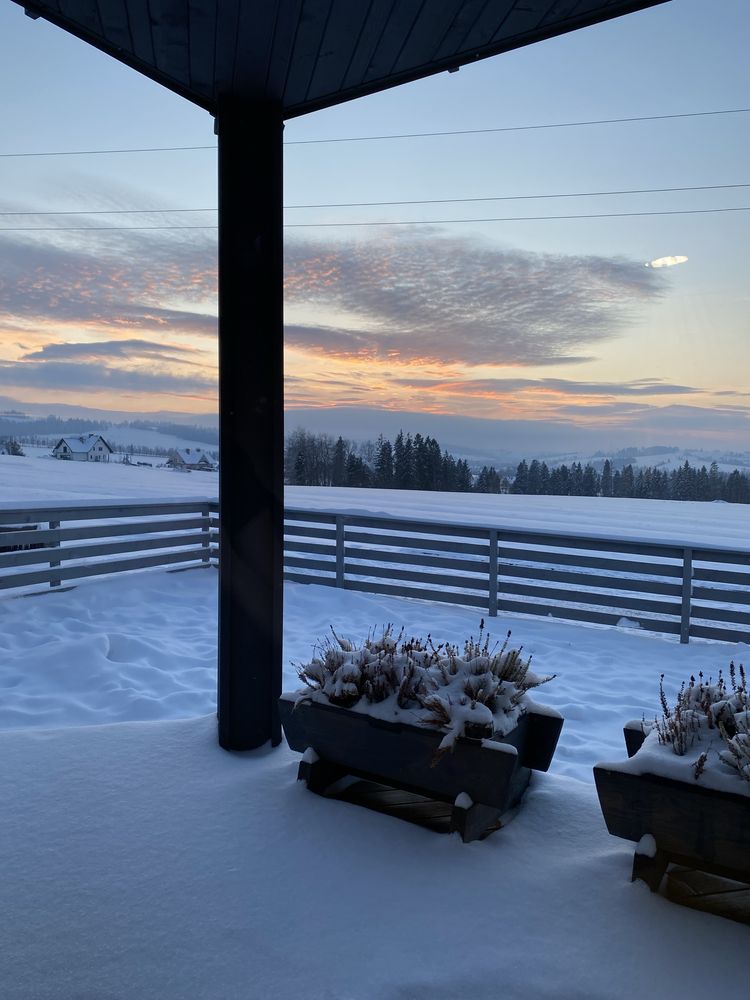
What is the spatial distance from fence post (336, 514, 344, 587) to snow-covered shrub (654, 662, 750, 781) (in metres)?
5.71

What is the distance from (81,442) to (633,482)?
74.3 feet

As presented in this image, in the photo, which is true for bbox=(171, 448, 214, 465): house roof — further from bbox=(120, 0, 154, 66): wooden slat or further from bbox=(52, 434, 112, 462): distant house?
bbox=(120, 0, 154, 66): wooden slat

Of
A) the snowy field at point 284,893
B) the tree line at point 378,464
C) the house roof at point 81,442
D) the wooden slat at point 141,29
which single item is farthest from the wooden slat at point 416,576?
the house roof at point 81,442

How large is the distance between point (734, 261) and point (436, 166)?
3.38 metres

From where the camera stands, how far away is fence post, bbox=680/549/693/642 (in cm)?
587

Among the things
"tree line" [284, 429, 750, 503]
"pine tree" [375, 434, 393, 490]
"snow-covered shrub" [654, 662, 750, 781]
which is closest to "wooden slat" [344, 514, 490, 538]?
"snow-covered shrub" [654, 662, 750, 781]

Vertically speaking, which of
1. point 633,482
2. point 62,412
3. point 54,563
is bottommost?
point 54,563

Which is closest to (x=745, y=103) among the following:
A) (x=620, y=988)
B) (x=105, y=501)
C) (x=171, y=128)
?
(x=171, y=128)

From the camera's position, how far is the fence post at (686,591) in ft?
19.3

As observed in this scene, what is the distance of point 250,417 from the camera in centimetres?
264

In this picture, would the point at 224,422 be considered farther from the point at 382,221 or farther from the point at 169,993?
the point at 382,221

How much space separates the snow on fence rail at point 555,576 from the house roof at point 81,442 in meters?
21.1

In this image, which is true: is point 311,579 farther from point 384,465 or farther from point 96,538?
point 384,465

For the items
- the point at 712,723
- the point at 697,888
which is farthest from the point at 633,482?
the point at 697,888
